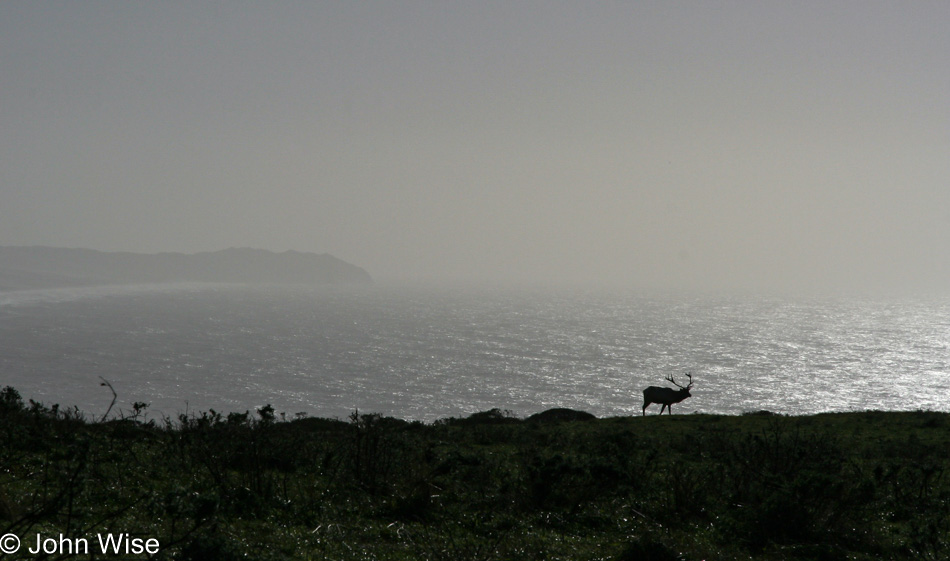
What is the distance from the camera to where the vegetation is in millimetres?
7594

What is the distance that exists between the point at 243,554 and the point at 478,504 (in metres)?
4.60

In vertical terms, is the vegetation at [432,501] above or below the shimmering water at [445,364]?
above

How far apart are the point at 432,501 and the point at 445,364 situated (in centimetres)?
9505

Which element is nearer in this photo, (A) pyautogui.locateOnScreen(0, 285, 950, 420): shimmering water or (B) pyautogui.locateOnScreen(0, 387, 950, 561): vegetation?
(B) pyautogui.locateOnScreen(0, 387, 950, 561): vegetation

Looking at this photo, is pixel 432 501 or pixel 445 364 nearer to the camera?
pixel 432 501

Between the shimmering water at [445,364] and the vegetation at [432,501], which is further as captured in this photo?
the shimmering water at [445,364]

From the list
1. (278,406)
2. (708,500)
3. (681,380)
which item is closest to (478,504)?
(708,500)

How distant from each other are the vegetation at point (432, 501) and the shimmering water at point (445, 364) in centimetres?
5346

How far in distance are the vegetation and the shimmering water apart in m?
53.5

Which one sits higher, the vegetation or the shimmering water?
the vegetation

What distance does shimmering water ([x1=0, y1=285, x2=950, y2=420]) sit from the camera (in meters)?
74.5

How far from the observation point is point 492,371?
98.4 m

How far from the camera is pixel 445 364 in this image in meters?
104

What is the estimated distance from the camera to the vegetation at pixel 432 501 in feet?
24.9
